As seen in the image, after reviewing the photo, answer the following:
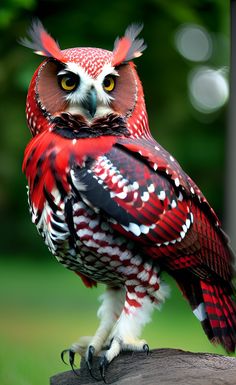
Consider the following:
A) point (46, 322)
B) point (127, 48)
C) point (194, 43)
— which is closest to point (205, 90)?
point (194, 43)

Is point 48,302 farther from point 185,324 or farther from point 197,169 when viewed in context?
point 197,169

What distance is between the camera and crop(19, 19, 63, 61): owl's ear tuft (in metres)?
2.76

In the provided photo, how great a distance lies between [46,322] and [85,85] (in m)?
4.32

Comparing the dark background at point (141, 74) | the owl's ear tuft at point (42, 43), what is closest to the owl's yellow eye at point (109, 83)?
the owl's ear tuft at point (42, 43)

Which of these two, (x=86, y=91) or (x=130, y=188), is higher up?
(x=86, y=91)

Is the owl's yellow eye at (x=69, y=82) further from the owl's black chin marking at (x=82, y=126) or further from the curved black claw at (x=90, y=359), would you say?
the curved black claw at (x=90, y=359)

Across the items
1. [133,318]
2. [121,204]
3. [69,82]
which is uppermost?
[69,82]

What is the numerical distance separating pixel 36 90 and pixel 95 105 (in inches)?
11.0

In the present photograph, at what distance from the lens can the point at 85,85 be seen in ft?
8.72

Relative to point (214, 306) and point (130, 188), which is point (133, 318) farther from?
point (130, 188)

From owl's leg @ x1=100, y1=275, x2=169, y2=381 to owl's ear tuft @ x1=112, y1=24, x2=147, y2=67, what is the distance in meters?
0.76

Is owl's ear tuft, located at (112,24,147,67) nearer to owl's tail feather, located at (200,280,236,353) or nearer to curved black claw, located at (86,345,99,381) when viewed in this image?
owl's tail feather, located at (200,280,236,353)

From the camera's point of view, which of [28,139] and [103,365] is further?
[28,139]

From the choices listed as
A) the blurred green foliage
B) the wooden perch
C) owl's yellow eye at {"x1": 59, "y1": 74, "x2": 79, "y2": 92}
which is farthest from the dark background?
the wooden perch
